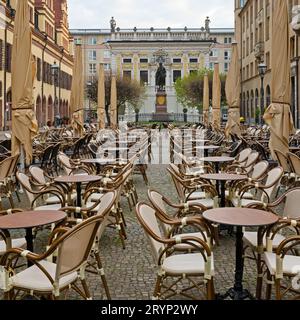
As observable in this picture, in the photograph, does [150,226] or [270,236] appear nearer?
[150,226]

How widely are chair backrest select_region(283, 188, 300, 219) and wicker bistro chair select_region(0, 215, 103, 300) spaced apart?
7.84ft

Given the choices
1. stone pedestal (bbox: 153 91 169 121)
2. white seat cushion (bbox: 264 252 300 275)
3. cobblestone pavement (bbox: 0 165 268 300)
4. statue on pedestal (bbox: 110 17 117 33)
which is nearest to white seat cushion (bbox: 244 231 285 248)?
white seat cushion (bbox: 264 252 300 275)

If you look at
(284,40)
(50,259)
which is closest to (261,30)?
(284,40)

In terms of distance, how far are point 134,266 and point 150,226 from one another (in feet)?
5.10

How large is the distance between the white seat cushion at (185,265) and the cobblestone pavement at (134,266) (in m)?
0.63

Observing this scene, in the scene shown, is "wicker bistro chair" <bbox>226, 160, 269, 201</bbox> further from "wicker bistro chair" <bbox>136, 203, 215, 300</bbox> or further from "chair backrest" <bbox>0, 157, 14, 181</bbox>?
"chair backrest" <bbox>0, 157, 14, 181</bbox>

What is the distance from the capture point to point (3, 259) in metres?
3.93

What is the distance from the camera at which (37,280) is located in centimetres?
395

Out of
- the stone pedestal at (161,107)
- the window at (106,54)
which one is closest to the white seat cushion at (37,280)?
the stone pedestal at (161,107)

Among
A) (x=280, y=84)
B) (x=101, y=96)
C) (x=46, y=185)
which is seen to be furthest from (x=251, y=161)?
(x=101, y=96)

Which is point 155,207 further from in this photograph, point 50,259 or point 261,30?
point 261,30

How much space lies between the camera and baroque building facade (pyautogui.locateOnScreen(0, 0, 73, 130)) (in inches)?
1294

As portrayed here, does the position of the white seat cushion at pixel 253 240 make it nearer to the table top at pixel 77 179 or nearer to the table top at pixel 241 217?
the table top at pixel 241 217

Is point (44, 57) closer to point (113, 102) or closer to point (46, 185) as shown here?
point (113, 102)
